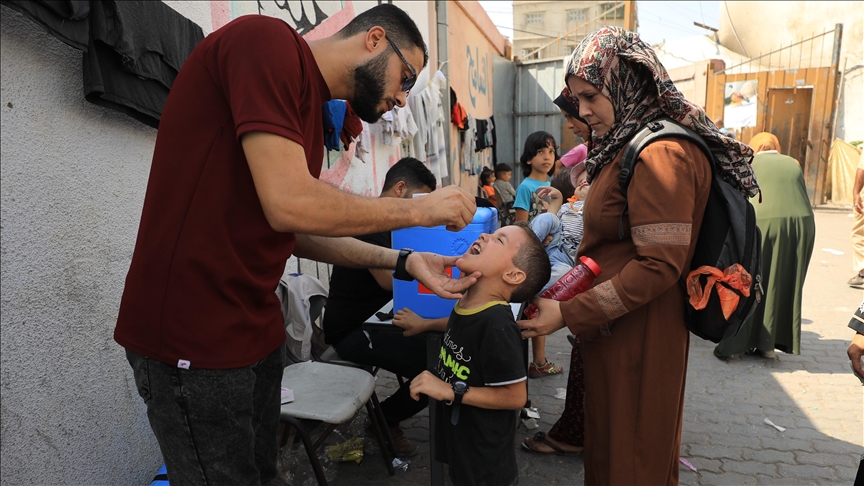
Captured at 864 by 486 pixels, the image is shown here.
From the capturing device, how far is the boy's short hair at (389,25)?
1879 millimetres

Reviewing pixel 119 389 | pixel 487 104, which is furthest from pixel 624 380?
pixel 487 104

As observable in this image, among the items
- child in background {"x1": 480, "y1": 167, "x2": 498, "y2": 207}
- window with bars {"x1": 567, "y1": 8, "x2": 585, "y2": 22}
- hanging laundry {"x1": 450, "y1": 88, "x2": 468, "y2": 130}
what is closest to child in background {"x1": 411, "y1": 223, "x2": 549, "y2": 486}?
hanging laundry {"x1": 450, "y1": 88, "x2": 468, "y2": 130}

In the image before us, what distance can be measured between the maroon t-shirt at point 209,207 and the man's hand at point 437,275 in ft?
2.36

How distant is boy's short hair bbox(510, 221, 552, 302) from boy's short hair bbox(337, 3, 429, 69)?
85 centimetres

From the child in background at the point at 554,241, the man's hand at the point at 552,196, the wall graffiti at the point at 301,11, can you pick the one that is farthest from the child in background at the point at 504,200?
the child in background at the point at 554,241

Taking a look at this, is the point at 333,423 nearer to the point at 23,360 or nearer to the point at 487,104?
the point at 23,360

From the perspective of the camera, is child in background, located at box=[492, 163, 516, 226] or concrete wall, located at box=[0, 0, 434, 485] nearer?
concrete wall, located at box=[0, 0, 434, 485]

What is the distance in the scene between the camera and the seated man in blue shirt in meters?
3.24

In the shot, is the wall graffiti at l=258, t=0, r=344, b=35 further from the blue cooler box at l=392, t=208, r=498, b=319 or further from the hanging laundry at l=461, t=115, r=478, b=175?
the hanging laundry at l=461, t=115, r=478, b=175

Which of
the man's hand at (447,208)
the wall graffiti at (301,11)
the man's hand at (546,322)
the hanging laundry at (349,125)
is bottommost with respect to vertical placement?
the man's hand at (546,322)

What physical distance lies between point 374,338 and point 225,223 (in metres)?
1.91

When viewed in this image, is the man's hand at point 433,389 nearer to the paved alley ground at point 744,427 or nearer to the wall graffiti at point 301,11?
the paved alley ground at point 744,427

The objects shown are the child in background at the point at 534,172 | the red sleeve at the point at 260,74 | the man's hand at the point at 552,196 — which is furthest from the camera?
the child in background at the point at 534,172

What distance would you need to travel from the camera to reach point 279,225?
145 cm
